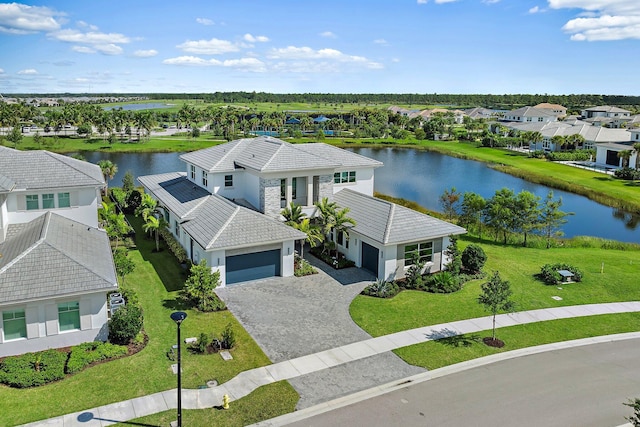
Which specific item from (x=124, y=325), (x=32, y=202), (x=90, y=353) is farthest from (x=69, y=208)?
(x=90, y=353)

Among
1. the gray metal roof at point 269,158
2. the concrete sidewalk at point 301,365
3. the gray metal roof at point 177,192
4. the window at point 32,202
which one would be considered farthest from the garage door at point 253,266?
the window at point 32,202

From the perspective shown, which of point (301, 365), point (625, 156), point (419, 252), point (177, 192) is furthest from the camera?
point (625, 156)

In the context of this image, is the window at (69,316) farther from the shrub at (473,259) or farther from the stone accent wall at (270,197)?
A: the shrub at (473,259)

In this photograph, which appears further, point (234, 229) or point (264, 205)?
point (264, 205)

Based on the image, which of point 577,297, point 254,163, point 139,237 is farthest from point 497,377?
point 139,237

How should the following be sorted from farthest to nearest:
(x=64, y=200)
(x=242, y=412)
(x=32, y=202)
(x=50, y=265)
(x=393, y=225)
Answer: (x=393, y=225), (x=64, y=200), (x=32, y=202), (x=50, y=265), (x=242, y=412)

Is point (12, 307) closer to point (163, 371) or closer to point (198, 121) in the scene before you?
point (163, 371)

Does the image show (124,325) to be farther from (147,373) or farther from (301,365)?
(301,365)

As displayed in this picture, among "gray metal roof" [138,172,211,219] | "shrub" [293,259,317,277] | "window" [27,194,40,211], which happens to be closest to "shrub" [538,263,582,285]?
"shrub" [293,259,317,277]
